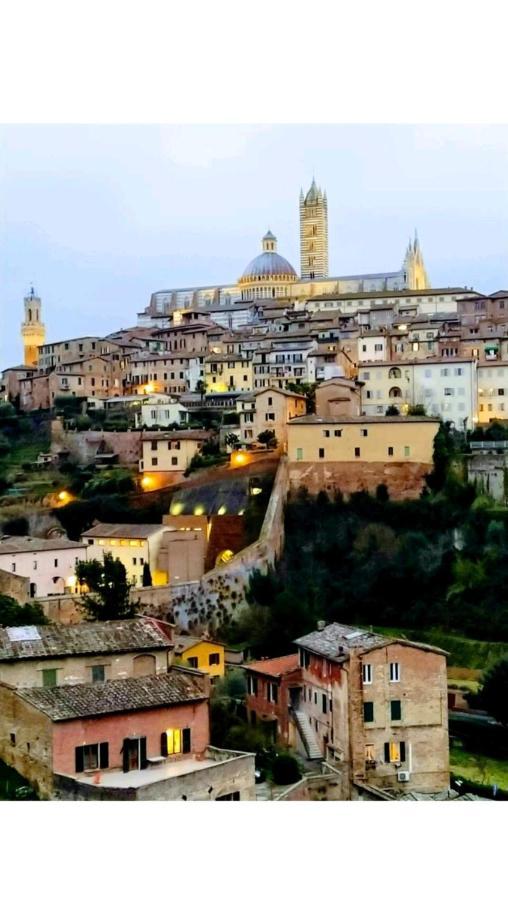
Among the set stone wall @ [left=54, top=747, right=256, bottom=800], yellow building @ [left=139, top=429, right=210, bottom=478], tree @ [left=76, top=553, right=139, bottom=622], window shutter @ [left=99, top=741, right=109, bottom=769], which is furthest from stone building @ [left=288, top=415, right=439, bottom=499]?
window shutter @ [left=99, top=741, right=109, bottom=769]

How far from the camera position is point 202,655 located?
19.3m

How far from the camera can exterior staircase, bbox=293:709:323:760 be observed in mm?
16234

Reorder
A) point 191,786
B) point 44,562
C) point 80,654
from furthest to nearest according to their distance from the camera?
point 44,562, point 80,654, point 191,786

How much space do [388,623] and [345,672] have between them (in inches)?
345

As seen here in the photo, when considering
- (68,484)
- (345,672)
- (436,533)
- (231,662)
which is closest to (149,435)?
(68,484)

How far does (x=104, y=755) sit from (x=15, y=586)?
972 cm

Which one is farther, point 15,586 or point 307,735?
point 15,586

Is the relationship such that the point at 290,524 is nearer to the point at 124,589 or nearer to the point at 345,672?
the point at 124,589

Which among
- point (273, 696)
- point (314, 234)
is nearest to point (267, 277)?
point (314, 234)

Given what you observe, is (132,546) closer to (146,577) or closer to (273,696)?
(146,577)

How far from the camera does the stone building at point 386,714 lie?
15594mm

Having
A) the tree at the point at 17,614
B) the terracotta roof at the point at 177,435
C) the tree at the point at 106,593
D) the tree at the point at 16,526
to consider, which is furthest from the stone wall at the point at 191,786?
the terracotta roof at the point at 177,435

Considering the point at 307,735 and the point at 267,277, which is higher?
the point at 267,277

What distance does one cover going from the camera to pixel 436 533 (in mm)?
26109
